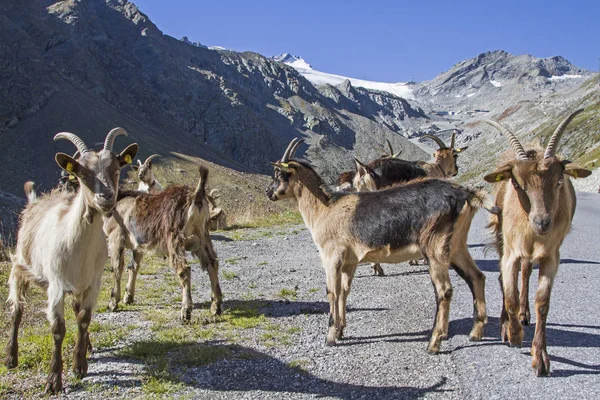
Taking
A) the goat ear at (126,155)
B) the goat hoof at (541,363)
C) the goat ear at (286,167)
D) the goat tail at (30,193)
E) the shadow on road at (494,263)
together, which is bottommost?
the goat hoof at (541,363)

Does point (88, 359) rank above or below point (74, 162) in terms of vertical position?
below

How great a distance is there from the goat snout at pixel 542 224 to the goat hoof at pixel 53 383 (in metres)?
5.26

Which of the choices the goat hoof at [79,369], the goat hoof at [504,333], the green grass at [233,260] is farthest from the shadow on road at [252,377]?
the green grass at [233,260]

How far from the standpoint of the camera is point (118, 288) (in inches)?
351

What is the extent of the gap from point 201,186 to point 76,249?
304cm

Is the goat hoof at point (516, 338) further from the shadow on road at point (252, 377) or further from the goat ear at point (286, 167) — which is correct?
the goat ear at point (286, 167)

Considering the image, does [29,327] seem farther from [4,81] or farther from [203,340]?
[4,81]

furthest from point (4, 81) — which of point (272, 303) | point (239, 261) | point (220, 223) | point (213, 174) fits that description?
point (272, 303)

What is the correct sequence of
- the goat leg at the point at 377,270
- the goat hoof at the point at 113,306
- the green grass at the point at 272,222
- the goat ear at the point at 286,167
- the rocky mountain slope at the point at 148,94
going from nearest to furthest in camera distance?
1. the goat ear at the point at 286,167
2. the goat hoof at the point at 113,306
3. the goat leg at the point at 377,270
4. the green grass at the point at 272,222
5. the rocky mountain slope at the point at 148,94

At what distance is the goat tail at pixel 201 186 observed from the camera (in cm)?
847

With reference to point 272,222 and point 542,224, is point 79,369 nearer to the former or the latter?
point 542,224

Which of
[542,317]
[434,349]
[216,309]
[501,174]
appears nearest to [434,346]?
[434,349]

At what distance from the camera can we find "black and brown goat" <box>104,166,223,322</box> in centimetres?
851

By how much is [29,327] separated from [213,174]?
53.0 metres
